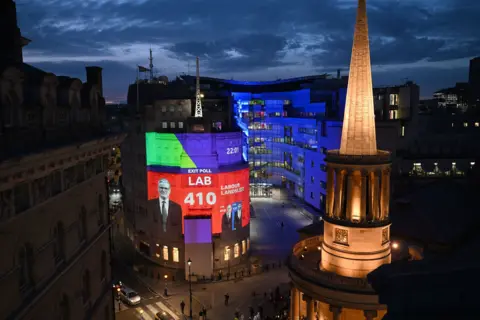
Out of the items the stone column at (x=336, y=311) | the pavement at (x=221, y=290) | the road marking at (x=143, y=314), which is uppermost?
the stone column at (x=336, y=311)

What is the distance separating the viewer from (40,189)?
13.5 meters

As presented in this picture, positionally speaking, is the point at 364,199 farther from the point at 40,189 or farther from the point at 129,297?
the point at 129,297

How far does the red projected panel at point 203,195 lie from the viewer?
4722cm

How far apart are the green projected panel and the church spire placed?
23039 mm

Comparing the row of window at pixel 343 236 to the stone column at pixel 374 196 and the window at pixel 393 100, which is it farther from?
the window at pixel 393 100

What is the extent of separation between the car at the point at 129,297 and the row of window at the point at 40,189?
22389 mm

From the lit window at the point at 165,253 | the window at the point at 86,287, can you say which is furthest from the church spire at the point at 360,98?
the lit window at the point at 165,253

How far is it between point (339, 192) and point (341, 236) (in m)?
2.70

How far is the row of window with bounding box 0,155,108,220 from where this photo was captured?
11.5 m

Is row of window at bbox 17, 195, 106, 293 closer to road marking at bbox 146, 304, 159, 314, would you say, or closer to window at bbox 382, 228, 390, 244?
window at bbox 382, 228, 390, 244

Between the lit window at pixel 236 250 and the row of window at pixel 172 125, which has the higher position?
the row of window at pixel 172 125

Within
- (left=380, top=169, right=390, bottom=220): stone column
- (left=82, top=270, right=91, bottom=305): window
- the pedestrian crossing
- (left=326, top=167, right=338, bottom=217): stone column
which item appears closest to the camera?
(left=82, top=270, right=91, bottom=305): window

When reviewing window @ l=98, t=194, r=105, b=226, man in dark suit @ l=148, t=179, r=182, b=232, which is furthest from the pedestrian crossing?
window @ l=98, t=194, r=105, b=226

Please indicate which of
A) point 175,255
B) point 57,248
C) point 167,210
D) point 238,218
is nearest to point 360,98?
point 57,248
